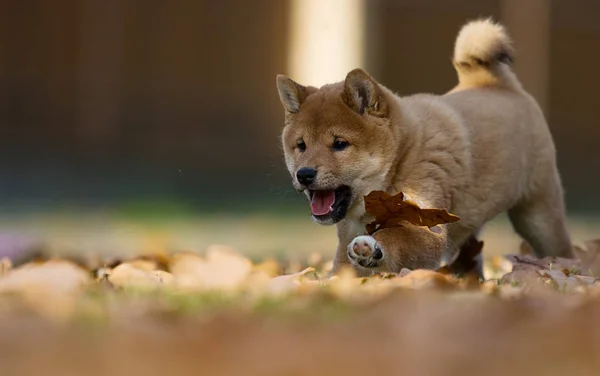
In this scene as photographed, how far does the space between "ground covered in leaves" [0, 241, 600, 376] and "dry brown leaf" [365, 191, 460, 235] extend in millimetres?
Result: 580

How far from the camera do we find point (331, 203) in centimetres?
398

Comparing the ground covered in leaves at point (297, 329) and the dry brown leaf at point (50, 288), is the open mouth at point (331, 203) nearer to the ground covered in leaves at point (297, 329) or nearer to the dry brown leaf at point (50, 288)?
the ground covered in leaves at point (297, 329)

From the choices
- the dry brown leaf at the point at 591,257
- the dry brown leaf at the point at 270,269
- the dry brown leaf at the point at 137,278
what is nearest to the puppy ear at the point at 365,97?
the dry brown leaf at the point at 270,269

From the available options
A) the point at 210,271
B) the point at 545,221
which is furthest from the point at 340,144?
the point at 545,221

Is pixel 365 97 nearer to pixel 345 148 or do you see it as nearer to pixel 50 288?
pixel 345 148

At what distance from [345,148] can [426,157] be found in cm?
34

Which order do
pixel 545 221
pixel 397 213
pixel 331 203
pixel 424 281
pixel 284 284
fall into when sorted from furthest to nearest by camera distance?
pixel 545 221, pixel 331 203, pixel 397 213, pixel 284 284, pixel 424 281

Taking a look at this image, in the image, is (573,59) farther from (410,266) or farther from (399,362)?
(399,362)

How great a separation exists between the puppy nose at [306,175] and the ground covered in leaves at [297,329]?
792 millimetres

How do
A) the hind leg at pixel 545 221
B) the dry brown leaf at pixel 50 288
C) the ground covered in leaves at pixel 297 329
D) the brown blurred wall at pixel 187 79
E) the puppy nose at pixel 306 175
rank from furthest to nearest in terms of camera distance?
1. the brown blurred wall at pixel 187 79
2. the hind leg at pixel 545 221
3. the puppy nose at pixel 306 175
4. the dry brown leaf at pixel 50 288
5. the ground covered in leaves at pixel 297 329

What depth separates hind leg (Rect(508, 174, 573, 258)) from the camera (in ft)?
15.8

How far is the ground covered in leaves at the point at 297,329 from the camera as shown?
1.82 metres

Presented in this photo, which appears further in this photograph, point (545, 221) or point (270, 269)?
point (545, 221)

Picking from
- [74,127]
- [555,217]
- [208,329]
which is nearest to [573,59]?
[74,127]
